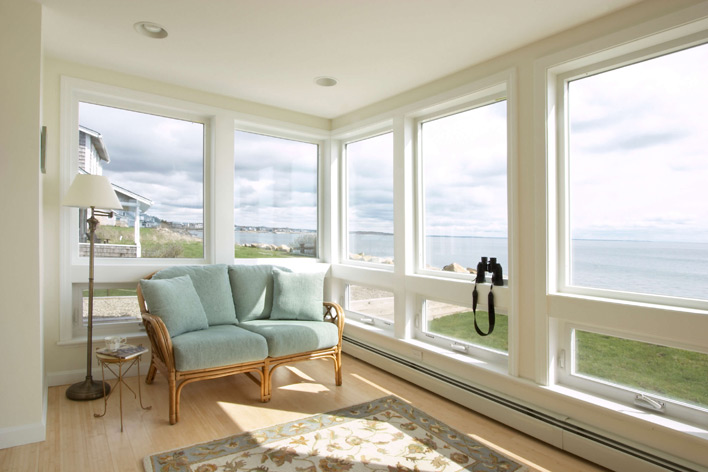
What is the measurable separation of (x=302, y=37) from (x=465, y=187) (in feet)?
5.61

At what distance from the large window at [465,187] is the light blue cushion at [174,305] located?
2.02 metres

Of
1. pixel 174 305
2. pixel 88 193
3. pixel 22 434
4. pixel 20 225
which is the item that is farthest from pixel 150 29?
pixel 22 434

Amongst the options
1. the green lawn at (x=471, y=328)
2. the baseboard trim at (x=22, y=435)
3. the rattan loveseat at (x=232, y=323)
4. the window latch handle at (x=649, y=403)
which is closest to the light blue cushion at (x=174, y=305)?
the rattan loveseat at (x=232, y=323)

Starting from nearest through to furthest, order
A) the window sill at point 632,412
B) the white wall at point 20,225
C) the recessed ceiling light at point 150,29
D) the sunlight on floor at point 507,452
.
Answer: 1. the window sill at point 632,412
2. the sunlight on floor at point 507,452
3. the white wall at point 20,225
4. the recessed ceiling light at point 150,29

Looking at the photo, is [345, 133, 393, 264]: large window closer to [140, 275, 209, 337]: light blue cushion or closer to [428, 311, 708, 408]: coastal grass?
[140, 275, 209, 337]: light blue cushion

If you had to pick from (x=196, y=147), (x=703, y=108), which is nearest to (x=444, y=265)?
(x=703, y=108)

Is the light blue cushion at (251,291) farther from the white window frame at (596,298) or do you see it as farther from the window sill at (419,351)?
the white window frame at (596,298)

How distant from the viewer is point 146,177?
387 centimetres

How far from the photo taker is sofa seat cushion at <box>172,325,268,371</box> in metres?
2.84

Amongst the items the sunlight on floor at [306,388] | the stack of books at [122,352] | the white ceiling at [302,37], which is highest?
the white ceiling at [302,37]

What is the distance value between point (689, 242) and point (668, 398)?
86 cm

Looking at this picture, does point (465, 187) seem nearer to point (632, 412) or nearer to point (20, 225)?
point (632, 412)

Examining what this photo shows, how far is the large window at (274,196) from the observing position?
4.43m

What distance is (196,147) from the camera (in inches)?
163
